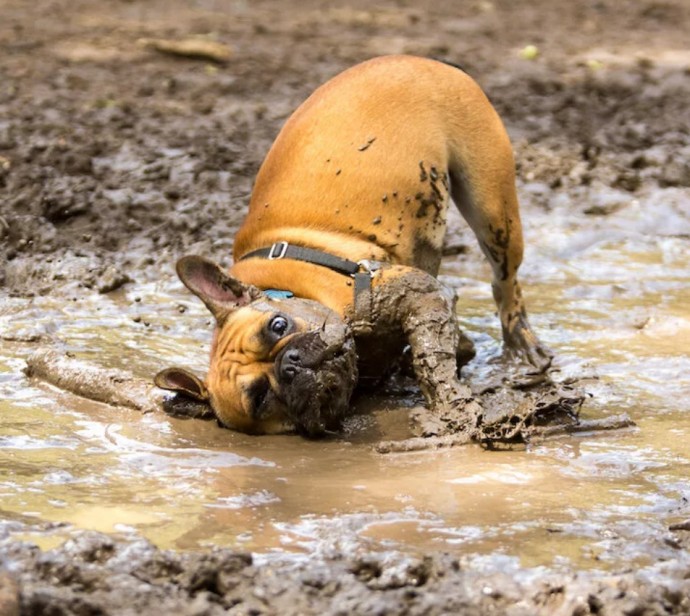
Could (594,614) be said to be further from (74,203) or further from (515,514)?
(74,203)

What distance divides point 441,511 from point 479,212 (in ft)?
7.82

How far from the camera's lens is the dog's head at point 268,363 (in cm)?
524

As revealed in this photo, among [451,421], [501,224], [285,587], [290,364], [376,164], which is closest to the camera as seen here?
[285,587]

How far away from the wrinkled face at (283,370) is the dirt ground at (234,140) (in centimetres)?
141

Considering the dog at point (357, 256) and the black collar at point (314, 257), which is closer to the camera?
the dog at point (357, 256)

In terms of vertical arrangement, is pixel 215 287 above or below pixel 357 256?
below

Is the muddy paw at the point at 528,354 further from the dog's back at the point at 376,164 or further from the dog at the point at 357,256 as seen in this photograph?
the dog's back at the point at 376,164

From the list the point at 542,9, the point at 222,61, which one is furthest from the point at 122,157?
the point at 542,9

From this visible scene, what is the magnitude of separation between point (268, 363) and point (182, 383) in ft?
1.65

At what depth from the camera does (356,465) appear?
509 centimetres

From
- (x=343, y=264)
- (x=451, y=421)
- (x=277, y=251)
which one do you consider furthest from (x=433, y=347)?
(x=277, y=251)

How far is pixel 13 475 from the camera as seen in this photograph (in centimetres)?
480

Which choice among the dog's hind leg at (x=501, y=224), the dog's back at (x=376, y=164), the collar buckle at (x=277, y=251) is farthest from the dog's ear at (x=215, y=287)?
the dog's hind leg at (x=501, y=224)

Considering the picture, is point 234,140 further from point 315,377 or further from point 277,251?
point 315,377
